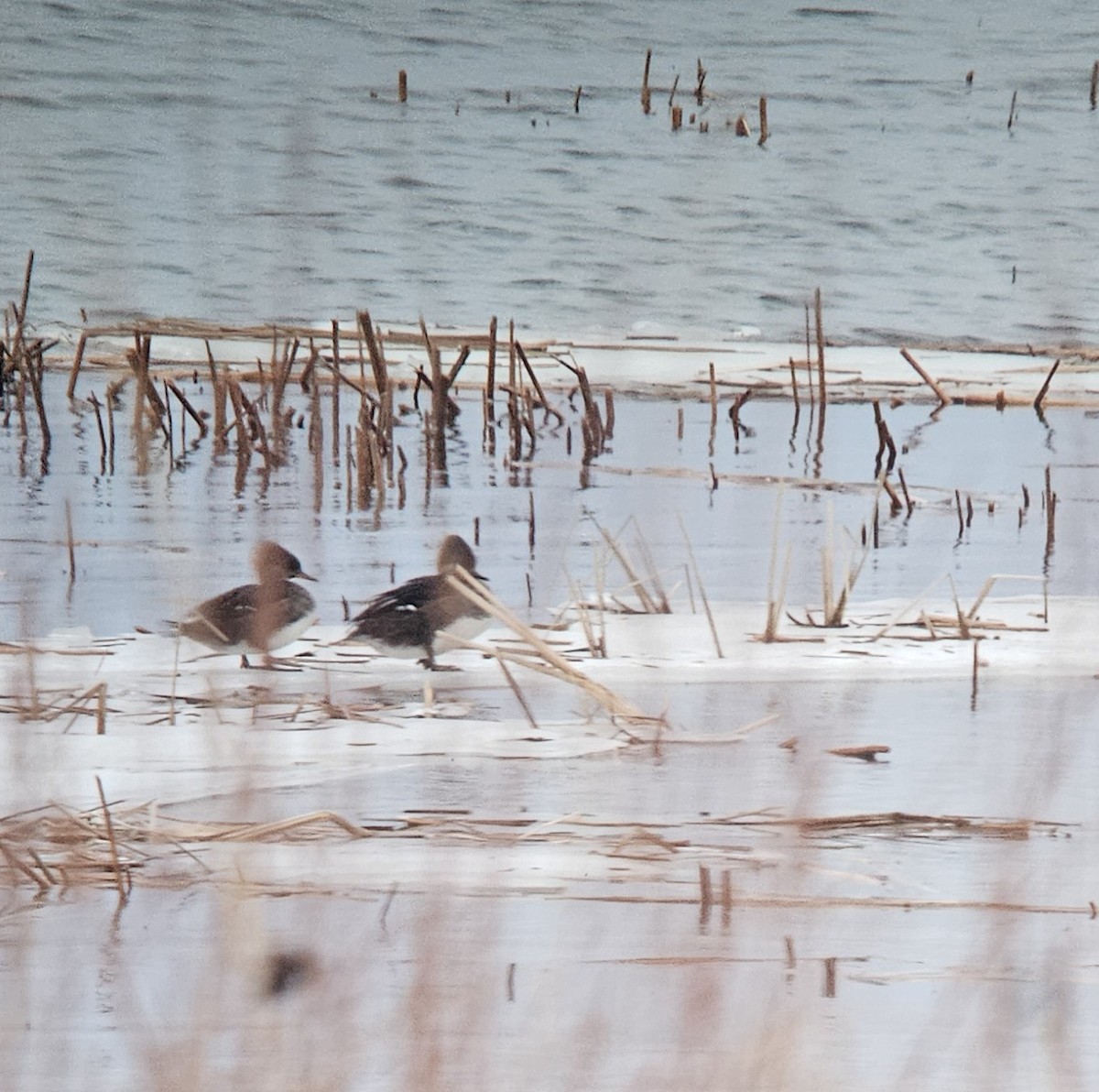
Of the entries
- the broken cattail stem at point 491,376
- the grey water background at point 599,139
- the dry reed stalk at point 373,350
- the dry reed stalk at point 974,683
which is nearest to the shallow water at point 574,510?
the broken cattail stem at point 491,376

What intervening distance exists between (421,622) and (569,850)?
118 centimetres

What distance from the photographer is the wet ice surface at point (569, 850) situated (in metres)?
1.52

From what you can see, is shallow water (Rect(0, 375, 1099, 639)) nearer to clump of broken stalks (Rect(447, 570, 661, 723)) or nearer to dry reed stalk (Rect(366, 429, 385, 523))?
dry reed stalk (Rect(366, 429, 385, 523))

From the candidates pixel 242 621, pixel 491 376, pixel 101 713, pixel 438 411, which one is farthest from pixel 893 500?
pixel 101 713

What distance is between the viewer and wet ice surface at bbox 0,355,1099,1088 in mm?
1521

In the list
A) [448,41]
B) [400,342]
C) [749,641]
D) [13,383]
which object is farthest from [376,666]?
[448,41]

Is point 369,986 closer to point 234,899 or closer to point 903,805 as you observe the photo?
point 234,899

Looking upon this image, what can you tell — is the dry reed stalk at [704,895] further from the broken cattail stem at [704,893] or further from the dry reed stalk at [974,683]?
the dry reed stalk at [974,683]

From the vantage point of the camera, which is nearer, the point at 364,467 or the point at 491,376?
the point at 364,467

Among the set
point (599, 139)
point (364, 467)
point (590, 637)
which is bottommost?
point (590, 637)

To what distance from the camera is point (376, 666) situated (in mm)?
3512

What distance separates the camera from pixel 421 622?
3354mm

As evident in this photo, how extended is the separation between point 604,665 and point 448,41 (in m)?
9.50

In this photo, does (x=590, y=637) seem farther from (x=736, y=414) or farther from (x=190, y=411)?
(x=736, y=414)
